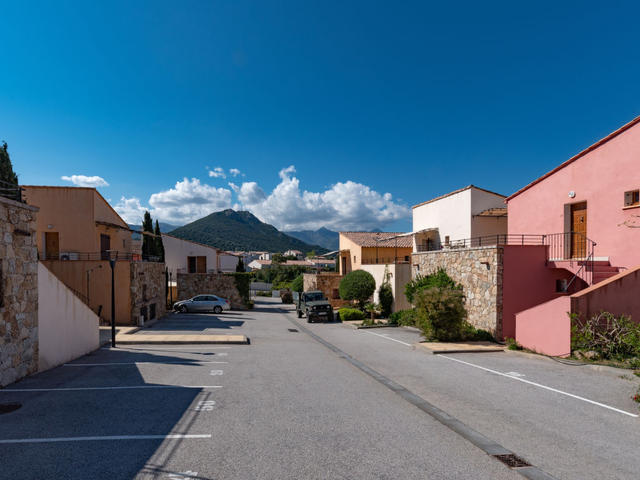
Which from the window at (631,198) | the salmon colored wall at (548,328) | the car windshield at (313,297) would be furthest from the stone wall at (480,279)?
the car windshield at (313,297)

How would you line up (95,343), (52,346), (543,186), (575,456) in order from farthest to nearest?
(543,186), (95,343), (52,346), (575,456)

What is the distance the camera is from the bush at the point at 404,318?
2206 cm

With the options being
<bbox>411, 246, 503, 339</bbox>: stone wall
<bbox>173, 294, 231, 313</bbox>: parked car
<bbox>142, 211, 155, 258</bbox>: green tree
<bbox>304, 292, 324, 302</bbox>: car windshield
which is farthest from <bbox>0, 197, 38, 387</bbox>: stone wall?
A: <bbox>142, 211, 155, 258</bbox>: green tree

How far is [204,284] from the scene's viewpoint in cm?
3472

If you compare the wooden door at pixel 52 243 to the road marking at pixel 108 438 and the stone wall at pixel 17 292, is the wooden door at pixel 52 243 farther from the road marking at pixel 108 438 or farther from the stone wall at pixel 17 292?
the road marking at pixel 108 438

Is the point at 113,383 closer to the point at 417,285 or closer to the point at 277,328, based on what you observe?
the point at 277,328

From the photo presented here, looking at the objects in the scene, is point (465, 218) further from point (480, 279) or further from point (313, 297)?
point (313, 297)

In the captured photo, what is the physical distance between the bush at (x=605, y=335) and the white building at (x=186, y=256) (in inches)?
1373

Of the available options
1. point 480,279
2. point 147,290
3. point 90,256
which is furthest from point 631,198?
point 90,256

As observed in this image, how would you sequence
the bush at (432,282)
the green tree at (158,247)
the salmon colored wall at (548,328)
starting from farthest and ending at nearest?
the green tree at (158,247) → the bush at (432,282) → the salmon colored wall at (548,328)

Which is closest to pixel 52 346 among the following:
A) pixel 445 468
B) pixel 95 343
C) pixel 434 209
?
pixel 95 343

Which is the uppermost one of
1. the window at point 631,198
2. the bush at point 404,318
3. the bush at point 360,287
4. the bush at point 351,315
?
the window at point 631,198

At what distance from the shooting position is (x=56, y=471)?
4633mm

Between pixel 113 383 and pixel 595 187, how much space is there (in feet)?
59.1
